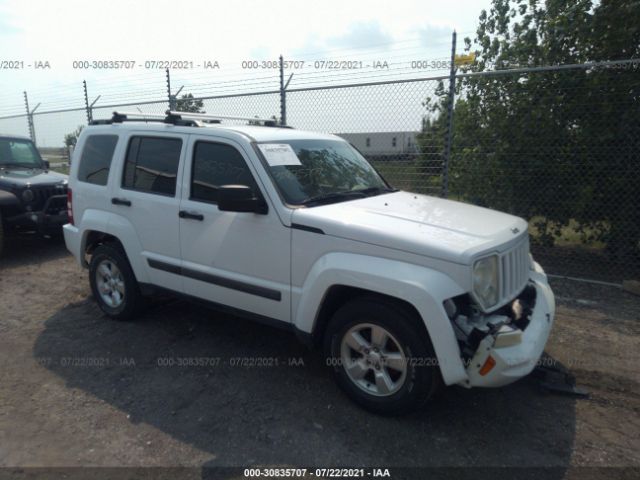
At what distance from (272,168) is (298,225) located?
589mm

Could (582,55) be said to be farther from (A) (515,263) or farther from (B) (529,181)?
(A) (515,263)

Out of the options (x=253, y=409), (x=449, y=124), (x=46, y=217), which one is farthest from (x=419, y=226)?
(x=46, y=217)

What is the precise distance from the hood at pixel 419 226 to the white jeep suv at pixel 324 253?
1 centimetres

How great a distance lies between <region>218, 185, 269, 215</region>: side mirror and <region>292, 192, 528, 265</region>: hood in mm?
326

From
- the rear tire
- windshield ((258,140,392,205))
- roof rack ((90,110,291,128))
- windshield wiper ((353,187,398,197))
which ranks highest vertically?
roof rack ((90,110,291,128))

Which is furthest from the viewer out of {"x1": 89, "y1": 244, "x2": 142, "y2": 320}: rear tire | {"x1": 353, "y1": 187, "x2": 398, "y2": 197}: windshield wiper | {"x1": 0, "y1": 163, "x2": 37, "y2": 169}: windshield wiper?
{"x1": 0, "y1": 163, "x2": 37, "y2": 169}: windshield wiper

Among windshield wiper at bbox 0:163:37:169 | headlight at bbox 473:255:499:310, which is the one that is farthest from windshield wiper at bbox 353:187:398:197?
windshield wiper at bbox 0:163:37:169

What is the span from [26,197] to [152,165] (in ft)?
13.7

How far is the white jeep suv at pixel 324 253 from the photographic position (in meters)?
2.78

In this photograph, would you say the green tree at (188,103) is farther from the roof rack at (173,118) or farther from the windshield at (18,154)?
the roof rack at (173,118)

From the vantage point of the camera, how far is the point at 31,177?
300 inches

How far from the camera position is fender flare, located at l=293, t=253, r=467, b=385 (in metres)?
2.69

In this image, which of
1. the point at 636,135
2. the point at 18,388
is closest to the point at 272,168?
the point at 18,388

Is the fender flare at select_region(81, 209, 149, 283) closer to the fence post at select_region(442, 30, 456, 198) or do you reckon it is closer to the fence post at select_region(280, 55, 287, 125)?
the fence post at select_region(280, 55, 287, 125)
